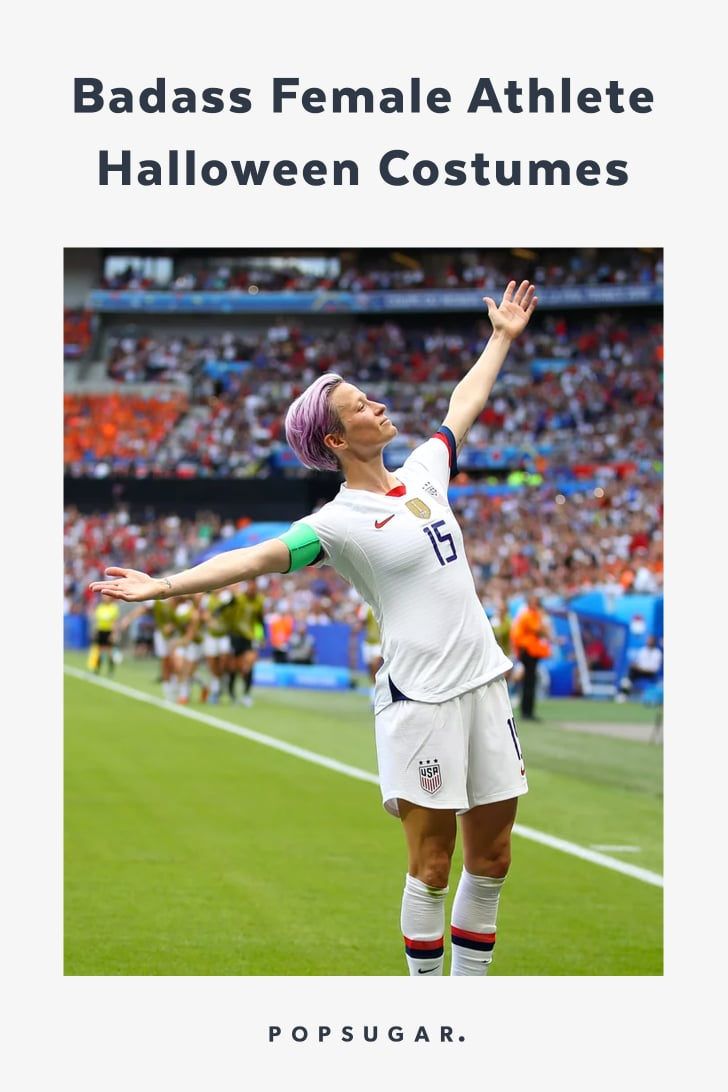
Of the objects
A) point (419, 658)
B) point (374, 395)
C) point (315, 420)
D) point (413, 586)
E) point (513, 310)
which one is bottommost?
point (419, 658)

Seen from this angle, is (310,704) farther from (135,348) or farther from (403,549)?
(135,348)

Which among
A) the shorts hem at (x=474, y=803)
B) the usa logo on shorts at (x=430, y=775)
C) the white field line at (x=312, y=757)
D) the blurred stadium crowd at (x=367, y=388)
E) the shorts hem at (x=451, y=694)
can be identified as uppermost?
the blurred stadium crowd at (x=367, y=388)

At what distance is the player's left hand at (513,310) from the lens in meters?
6.54

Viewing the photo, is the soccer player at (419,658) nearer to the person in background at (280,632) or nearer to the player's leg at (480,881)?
the player's leg at (480,881)

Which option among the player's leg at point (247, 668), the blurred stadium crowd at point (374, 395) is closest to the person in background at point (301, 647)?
the blurred stadium crowd at point (374, 395)

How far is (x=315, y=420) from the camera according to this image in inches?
217

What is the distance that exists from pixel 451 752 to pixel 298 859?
5.93 metres

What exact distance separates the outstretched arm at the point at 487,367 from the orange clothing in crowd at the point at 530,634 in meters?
15.7

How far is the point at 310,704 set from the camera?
25578 mm

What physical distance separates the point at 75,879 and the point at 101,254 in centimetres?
5403

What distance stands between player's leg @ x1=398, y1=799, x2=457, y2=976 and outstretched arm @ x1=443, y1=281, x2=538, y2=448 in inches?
63.6

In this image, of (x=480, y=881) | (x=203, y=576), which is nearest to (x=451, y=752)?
(x=480, y=881)

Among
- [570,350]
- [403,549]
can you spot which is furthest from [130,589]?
[570,350]

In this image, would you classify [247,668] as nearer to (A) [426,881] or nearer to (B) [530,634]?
(B) [530,634]
